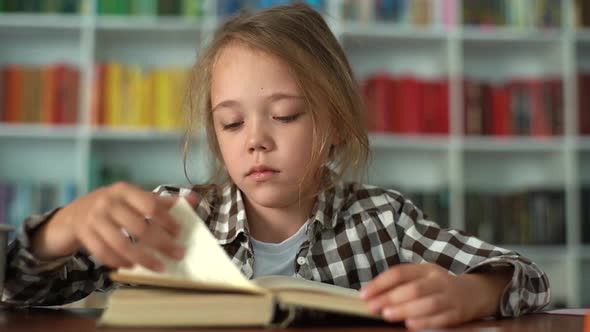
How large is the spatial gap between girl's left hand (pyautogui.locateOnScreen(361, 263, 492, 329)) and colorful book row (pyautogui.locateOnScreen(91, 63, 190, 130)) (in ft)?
7.43

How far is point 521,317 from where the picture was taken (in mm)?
796

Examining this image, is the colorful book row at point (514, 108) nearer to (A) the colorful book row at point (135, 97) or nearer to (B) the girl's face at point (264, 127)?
(A) the colorful book row at point (135, 97)

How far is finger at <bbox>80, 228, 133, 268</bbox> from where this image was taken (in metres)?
0.66

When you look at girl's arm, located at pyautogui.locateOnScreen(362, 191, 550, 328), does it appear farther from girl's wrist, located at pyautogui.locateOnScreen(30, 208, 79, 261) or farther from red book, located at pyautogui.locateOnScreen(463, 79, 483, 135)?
red book, located at pyautogui.locateOnScreen(463, 79, 483, 135)

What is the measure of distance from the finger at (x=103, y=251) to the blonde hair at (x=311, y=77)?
18.0 inches

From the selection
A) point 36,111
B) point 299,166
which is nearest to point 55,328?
point 299,166

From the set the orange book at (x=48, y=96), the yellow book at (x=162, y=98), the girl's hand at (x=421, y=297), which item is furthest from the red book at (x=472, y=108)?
the girl's hand at (x=421, y=297)

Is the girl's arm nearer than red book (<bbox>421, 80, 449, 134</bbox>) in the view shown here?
Yes

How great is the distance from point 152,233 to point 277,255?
1.59 ft

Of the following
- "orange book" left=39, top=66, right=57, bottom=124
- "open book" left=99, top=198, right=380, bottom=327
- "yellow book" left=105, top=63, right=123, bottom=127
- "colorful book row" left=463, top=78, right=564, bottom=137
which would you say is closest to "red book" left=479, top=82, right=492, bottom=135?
"colorful book row" left=463, top=78, right=564, bottom=137

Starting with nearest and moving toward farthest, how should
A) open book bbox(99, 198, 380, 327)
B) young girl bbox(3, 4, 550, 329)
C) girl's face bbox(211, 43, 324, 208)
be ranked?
1. open book bbox(99, 198, 380, 327)
2. young girl bbox(3, 4, 550, 329)
3. girl's face bbox(211, 43, 324, 208)

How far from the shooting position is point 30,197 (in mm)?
2871

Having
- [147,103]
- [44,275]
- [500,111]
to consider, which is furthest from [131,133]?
[44,275]

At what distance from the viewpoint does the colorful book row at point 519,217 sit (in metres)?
2.93
